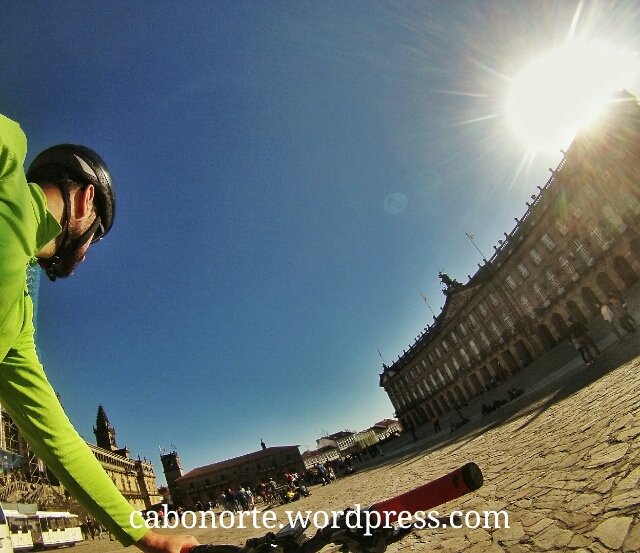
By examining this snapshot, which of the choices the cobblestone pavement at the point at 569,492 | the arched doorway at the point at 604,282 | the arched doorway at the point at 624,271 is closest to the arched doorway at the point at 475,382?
the arched doorway at the point at 604,282

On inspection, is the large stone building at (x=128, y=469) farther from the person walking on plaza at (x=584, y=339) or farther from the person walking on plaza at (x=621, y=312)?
the person walking on plaza at (x=621, y=312)

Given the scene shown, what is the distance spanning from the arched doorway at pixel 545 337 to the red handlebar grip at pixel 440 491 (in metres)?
45.7

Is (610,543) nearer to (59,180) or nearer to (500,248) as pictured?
(59,180)

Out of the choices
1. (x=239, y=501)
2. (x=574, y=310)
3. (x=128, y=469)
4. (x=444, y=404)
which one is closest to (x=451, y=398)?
(x=444, y=404)

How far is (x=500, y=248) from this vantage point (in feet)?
139

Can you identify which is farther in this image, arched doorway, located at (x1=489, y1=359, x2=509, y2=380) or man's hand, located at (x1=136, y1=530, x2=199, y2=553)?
arched doorway, located at (x1=489, y1=359, x2=509, y2=380)

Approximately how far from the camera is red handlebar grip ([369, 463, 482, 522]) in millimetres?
1056

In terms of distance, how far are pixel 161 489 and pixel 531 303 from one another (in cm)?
11452

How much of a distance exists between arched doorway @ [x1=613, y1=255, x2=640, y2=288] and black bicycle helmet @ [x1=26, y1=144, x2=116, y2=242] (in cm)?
3838

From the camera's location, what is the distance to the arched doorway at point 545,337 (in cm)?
3844

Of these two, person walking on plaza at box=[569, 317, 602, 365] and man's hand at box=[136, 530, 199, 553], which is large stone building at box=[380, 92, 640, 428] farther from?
man's hand at box=[136, 530, 199, 553]

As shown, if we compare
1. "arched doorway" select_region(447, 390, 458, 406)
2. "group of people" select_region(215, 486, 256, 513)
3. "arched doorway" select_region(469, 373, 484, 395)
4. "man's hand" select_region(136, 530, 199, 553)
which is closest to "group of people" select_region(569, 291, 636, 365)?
"man's hand" select_region(136, 530, 199, 553)

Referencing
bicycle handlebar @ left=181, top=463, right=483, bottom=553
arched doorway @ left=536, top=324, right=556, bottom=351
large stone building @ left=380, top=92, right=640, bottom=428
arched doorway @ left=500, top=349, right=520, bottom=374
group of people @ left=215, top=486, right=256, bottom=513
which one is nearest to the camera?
bicycle handlebar @ left=181, top=463, right=483, bottom=553

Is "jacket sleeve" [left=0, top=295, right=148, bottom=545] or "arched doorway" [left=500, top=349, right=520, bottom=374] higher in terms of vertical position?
"jacket sleeve" [left=0, top=295, right=148, bottom=545]
